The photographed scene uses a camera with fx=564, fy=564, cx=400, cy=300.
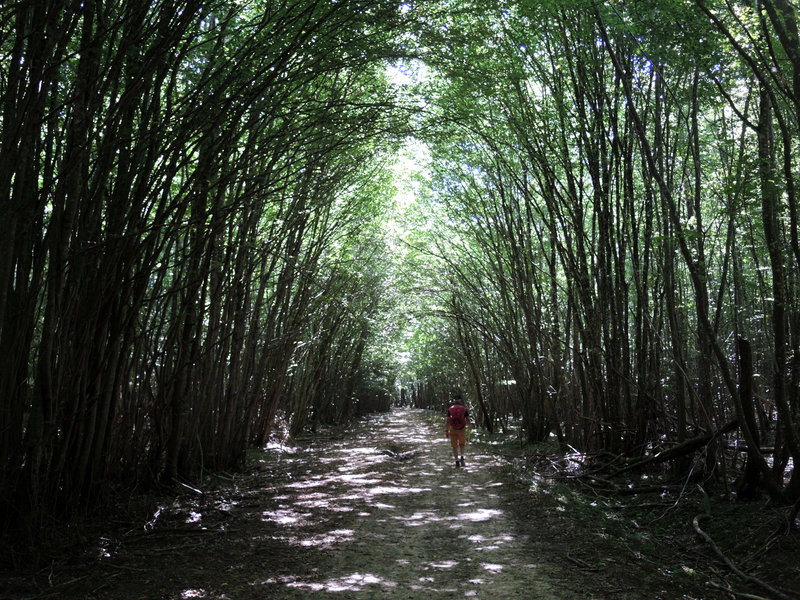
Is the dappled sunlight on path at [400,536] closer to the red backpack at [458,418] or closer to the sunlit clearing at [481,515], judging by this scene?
the sunlit clearing at [481,515]

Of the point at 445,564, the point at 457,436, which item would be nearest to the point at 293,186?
the point at 457,436

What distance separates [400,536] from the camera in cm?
446

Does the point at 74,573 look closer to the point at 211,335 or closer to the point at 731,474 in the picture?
the point at 211,335

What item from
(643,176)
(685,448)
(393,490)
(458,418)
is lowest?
(393,490)

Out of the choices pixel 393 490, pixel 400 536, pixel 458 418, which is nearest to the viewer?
pixel 400 536

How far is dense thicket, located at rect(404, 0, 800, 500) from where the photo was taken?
178 inches

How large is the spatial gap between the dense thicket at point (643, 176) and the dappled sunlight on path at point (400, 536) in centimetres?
220

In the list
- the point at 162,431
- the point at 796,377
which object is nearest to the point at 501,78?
the point at 796,377

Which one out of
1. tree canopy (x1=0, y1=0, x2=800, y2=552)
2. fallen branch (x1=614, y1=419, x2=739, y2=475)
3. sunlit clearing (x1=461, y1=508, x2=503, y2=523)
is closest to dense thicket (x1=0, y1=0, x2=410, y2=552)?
tree canopy (x1=0, y1=0, x2=800, y2=552)

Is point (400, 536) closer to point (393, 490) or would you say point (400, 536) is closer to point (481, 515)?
point (481, 515)

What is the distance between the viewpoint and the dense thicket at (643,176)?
14.8 feet

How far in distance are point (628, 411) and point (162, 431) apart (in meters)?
5.44

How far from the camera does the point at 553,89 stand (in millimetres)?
7000

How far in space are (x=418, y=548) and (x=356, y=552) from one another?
0.47 metres
